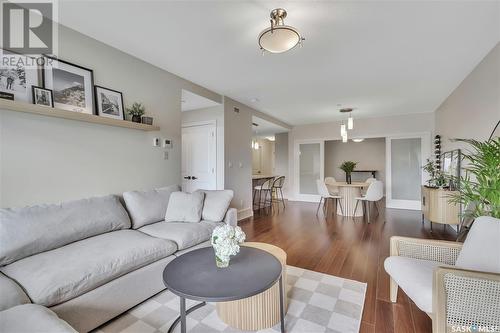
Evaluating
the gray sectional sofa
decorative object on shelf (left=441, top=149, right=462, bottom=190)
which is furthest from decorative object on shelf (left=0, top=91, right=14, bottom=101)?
decorative object on shelf (left=441, top=149, right=462, bottom=190)

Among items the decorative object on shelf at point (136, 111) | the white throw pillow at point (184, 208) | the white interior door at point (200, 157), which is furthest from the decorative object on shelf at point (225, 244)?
the white interior door at point (200, 157)

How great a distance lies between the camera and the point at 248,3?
186 cm

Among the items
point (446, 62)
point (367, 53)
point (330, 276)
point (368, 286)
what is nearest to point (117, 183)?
point (330, 276)

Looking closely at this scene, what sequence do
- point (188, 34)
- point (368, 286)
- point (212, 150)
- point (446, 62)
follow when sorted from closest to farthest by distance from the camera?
point (368, 286), point (188, 34), point (446, 62), point (212, 150)

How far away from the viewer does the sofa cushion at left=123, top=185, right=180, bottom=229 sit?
95.4 inches

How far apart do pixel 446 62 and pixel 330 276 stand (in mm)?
3070

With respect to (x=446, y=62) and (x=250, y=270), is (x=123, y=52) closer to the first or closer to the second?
(x=250, y=270)

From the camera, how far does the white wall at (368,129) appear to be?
18.8 ft

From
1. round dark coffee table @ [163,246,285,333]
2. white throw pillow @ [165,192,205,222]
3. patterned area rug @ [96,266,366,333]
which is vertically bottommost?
patterned area rug @ [96,266,366,333]

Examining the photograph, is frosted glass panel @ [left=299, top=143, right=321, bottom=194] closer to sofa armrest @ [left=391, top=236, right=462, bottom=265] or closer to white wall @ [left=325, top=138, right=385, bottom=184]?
white wall @ [left=325, top=138, right=385, bottom=184]

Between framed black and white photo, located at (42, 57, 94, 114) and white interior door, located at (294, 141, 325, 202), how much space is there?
6077 mm

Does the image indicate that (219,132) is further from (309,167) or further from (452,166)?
(452,166)

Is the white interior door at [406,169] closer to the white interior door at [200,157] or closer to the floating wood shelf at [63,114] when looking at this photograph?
the white interior door at [200,157]

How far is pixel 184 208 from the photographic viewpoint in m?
2.64
